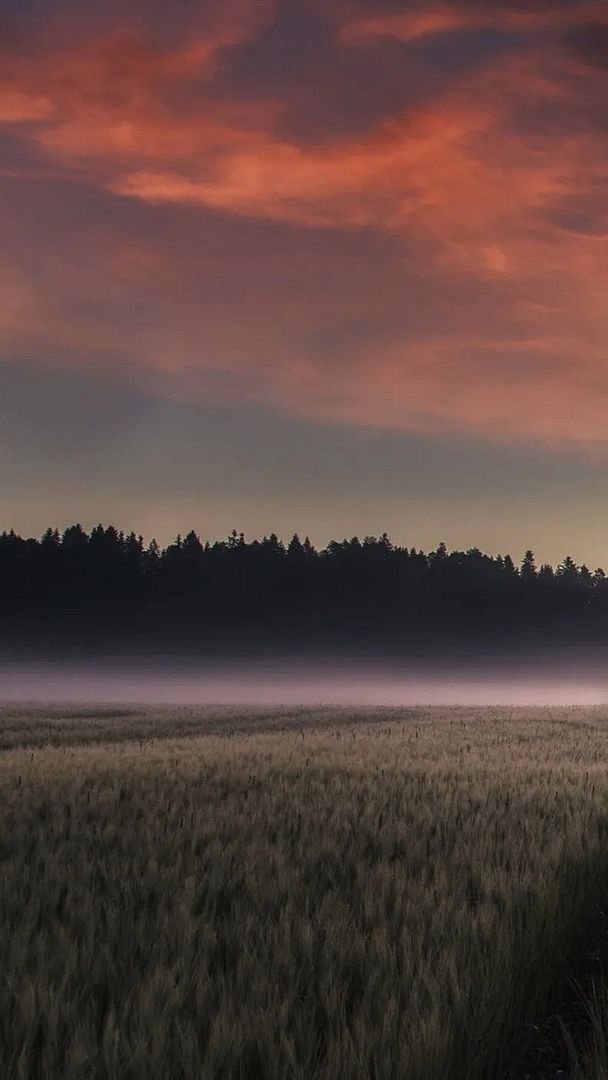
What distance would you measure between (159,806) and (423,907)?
142 inches

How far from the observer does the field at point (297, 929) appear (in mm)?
2789

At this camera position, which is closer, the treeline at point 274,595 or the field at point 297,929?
the field at point 297,929

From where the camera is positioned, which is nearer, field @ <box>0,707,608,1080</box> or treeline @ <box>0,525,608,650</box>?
field @ <box>0,707,608,1080</box>

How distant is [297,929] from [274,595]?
144 m

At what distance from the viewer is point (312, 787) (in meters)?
8.70

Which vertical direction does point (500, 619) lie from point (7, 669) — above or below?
above

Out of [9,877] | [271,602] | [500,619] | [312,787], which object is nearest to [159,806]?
[312,787]

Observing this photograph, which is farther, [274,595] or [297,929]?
[274,595]

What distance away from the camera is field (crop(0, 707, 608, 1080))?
2789 millimetres

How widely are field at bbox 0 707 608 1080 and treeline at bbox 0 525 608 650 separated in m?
132

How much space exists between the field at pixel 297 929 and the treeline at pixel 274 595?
132 m

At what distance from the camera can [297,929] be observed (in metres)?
3.88

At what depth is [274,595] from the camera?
14712 cm

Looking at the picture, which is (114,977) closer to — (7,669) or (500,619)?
(7,669)
